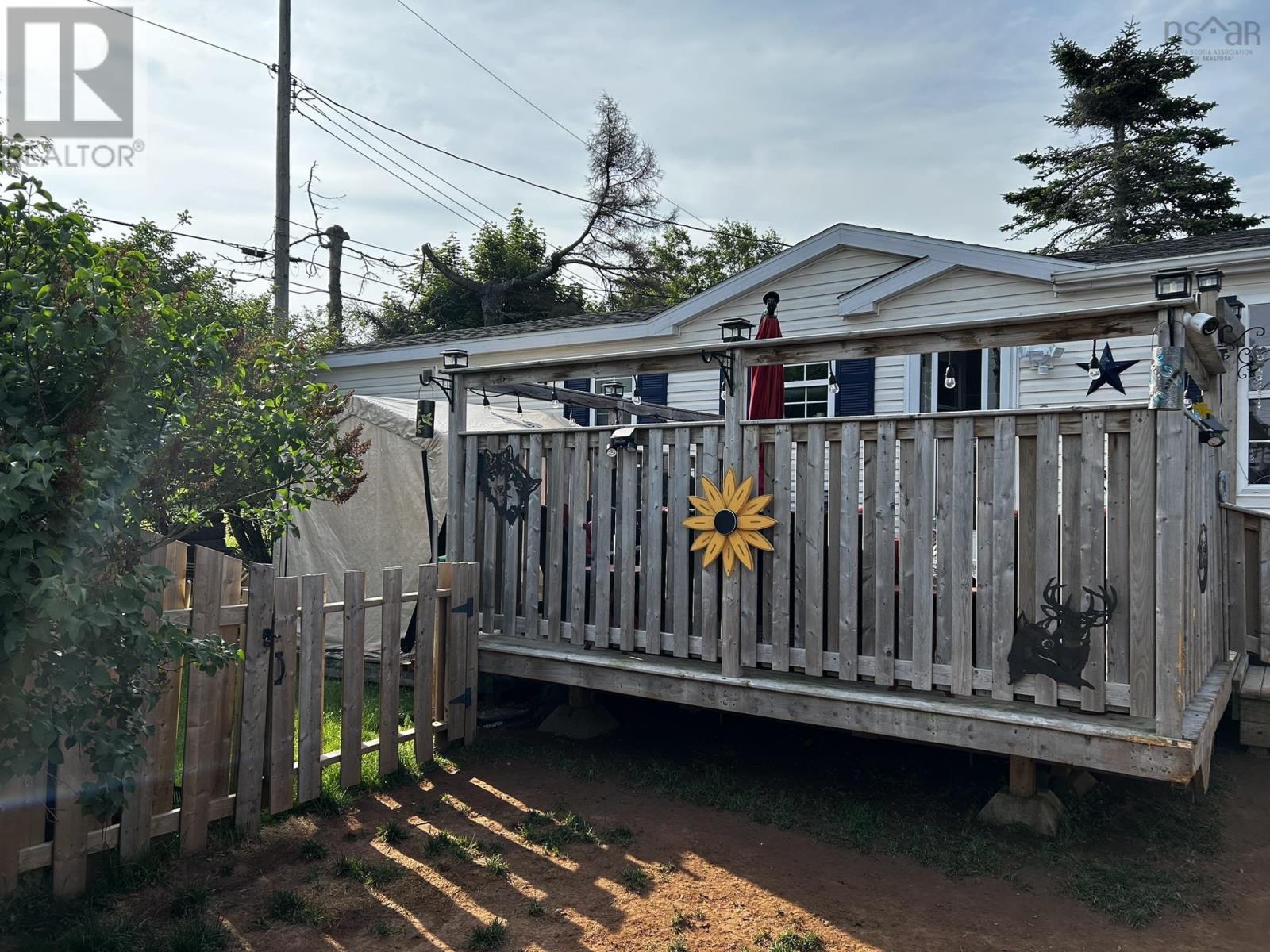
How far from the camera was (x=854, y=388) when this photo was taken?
31.9 ft

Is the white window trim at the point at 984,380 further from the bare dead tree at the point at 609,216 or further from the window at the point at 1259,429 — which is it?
the bare dead tree at the point at 609,216

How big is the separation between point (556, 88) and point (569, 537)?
805 inches

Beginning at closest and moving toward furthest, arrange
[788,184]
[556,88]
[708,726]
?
[708,726] < [788,184] < [556,88]

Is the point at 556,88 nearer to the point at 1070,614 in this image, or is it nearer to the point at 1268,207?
the point at 1268,207

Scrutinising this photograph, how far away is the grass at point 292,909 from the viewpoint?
11.2ft

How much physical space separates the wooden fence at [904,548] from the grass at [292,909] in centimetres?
222

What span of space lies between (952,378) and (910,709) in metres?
5.82

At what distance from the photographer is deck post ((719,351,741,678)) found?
4.70m

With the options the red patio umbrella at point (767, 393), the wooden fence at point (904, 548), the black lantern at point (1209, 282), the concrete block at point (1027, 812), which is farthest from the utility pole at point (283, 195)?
the concrete block at point (1027, 812)

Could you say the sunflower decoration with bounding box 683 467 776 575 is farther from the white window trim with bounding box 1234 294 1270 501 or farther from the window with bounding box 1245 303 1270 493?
the window with bounding box 1245 303 1270 493

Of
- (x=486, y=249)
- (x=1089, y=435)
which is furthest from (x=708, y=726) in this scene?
(x=486, y=249)

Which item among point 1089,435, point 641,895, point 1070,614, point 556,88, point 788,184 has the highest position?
point 556,88

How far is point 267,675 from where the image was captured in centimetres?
418

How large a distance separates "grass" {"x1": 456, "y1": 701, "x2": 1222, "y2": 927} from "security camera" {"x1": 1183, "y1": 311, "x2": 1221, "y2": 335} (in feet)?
7.90
